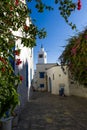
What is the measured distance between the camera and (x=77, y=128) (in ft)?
24.9

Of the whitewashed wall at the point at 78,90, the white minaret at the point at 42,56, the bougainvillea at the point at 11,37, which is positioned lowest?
the whitewashed wall at the point at 78,90

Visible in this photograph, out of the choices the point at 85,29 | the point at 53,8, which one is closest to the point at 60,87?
the point at 85,29

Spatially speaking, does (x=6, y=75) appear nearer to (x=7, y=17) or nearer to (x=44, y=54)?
(x=7, y=17)

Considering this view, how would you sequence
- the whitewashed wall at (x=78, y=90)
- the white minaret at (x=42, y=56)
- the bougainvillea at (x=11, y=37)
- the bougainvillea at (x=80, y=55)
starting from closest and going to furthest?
1. the bougainvillea at (x=11, y=37)
2. the bougainvillea at (x=80, y=55)
3. the whitewashed wall at (x=78, y=90)
4. the white minaret at (x=42, y=56)

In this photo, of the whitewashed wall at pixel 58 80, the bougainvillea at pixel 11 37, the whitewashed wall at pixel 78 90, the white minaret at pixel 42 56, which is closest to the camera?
the bougainvillea at pixel 11 37

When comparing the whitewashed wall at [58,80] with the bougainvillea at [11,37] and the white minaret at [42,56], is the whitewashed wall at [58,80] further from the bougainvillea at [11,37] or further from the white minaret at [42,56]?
the bougainvillea at [11,37]

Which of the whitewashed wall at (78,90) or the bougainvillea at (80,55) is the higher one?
the bougainvillea at (80,55)

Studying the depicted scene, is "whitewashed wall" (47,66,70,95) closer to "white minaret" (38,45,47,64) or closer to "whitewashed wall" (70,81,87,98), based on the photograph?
"whitewashed wall" (70,81,87,98)

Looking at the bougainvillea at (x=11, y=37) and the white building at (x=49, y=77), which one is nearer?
the bougainvillea at (x=11, y=37)

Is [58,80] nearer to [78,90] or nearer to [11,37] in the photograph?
[78,90]

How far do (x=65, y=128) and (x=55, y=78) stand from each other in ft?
63.7

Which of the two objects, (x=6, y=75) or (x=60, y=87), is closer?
(x=6, y=75)

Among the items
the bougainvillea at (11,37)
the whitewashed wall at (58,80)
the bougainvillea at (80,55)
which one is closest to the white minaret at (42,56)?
the whitewashed wall at (58,80)

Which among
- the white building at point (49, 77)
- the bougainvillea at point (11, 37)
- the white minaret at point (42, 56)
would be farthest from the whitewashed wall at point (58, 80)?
the bougainvillea at point (11, 37)
